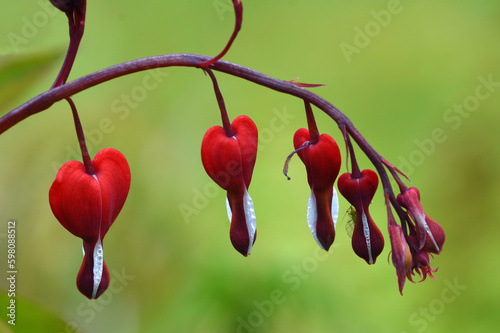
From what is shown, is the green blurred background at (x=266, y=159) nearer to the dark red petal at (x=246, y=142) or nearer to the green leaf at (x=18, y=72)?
the green leaf at (x=18, y=72)

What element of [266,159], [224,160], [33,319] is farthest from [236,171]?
[266,159]

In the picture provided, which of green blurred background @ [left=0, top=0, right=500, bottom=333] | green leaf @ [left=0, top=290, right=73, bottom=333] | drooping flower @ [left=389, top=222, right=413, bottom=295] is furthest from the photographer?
green blurred background @ [left=0, top=0, right=500, bottom=333]

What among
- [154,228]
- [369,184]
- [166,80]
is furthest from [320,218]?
[166,80]

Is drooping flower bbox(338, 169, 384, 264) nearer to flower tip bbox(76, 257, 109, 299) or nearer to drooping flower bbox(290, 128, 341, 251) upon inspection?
drooping flower bbox(290, 128, 341, 251)

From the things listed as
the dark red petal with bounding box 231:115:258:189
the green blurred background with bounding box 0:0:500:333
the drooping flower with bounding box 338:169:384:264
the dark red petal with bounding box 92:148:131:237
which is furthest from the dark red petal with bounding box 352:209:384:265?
the green blurred background with bounding box 0:0:500:333

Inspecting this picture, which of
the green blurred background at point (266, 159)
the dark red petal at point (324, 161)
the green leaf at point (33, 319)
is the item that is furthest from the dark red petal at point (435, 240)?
the green blurred background at point (266, 159)
